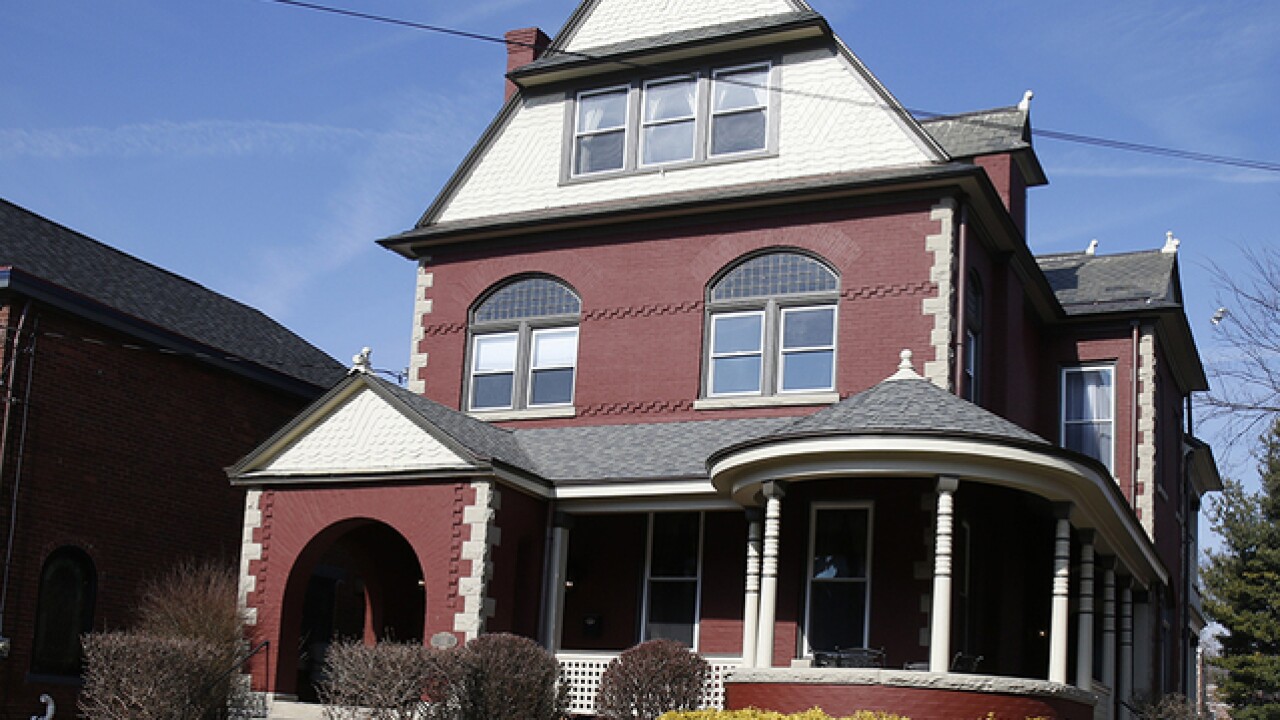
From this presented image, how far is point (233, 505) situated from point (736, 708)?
35.1 ft

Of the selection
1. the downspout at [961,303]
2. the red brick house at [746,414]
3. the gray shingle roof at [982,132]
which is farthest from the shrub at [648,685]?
the gray shingle roof at [982,132]

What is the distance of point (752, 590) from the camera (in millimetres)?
16562

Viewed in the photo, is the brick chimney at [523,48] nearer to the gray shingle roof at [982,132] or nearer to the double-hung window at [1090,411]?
the gray shingle roof at [982,132]

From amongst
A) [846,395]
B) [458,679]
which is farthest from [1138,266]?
[458,679]

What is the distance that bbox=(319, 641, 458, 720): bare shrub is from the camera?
1477cm

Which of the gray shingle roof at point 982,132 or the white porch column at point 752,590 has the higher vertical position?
the gray shingle roof at point 982,132

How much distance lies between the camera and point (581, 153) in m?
22.3

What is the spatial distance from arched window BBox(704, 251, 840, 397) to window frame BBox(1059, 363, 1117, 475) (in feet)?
20.4

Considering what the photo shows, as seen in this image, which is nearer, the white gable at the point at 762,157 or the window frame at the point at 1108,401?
the white gable at the point at 762,157

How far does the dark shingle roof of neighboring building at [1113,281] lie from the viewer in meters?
23.9

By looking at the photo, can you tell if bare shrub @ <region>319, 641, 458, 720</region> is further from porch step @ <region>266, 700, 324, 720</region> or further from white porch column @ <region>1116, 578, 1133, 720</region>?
white porch column @ <region>1116, 578, 1133, 720</region>

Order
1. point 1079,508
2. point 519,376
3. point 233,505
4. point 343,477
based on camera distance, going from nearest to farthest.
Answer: point 1079,508 → point 343,477 → point 519,376 → point 233,505

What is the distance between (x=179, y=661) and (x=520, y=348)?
760cm

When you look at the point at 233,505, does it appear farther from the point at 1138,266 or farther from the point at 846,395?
the point at 1138,266
